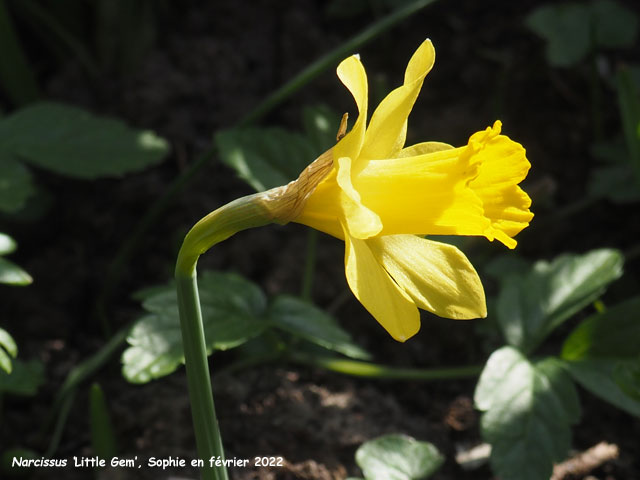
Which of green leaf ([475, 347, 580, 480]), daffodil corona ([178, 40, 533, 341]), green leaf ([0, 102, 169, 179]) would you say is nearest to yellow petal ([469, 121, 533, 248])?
daffodil corona ([178, 40, 533, 341])

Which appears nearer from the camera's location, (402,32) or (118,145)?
(118,145)

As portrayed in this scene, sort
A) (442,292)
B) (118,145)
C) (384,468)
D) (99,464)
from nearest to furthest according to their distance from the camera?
(442,292) < (384,468) < (99,464) < (118,145)

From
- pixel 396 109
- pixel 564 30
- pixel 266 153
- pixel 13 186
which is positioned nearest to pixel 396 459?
pixel 396 109

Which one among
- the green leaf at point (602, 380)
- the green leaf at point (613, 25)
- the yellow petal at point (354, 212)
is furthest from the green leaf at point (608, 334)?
the green leaf at point (613, 25)

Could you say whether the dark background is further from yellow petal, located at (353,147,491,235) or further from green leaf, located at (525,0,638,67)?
yellow petal, located at (353,147,491,235)

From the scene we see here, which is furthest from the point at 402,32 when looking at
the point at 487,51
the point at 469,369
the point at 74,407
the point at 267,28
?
the point at 74,407

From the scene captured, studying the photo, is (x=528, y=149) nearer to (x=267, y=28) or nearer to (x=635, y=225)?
(x=635, y=225)
